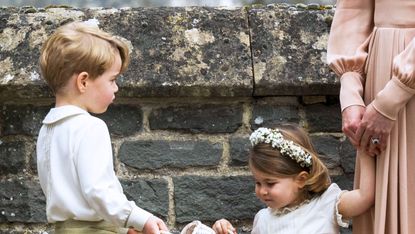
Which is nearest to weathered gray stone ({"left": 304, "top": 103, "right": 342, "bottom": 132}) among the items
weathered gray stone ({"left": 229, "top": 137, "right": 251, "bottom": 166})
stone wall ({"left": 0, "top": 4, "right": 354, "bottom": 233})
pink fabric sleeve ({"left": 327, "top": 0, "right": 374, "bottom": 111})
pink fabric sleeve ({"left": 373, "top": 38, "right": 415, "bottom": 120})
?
stone wall ({"left": 0, "top": 4, "right": 354, "bottom": 233})

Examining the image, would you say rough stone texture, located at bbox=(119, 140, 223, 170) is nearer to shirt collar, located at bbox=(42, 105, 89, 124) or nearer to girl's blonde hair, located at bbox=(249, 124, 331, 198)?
girl's blonde hair, located at bbox=(249, 124, 331, 198)

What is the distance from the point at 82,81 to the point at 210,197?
3.78 ft

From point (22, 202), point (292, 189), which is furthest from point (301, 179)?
point (22, 202)

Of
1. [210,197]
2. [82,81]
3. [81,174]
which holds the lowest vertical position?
[210,197]

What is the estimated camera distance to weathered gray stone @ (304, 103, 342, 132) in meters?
4.06

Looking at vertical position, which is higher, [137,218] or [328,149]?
[137,218]

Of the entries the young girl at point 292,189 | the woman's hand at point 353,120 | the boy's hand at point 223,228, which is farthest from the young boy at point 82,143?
the woman's hand at point 353,120

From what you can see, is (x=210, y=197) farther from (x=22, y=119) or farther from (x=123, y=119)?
(x=22, y=119)

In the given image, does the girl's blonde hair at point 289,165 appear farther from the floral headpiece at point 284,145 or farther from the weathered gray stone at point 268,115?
the weathered gray stone at point 268,115

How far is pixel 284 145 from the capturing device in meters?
3.41

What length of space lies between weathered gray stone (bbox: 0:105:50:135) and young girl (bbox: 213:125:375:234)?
1.06 m

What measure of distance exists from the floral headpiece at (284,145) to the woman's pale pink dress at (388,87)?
205mm

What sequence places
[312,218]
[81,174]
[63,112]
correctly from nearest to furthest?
1. [81,174]
2. [63,112]
3. [312,218]

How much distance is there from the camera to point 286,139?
3.44 metres
